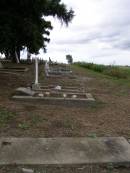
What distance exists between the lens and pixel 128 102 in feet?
25.9

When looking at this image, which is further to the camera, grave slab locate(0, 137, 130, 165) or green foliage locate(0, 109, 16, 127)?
green foliage locate(0, 109, 16, 127)

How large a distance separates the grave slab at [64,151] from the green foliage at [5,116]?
3.03 ft

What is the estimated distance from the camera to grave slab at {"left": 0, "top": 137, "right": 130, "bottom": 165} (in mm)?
3738

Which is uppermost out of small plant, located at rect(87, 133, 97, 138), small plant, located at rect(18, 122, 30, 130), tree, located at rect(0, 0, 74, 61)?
tree, located at rect(0, 0, 74, 61)

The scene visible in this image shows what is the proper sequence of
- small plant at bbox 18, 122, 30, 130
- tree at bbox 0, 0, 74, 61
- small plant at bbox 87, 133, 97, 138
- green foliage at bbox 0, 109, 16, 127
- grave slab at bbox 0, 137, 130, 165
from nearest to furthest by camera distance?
grave slab at bbox 0, 137, 130, 165
small plant at bbox 87, 133, 97, 138
small plant at bbox 18, 122, 30, 130
green foliage at bbox 0, 109, 16, 127
tree at bbox 0, 0, 74, 61

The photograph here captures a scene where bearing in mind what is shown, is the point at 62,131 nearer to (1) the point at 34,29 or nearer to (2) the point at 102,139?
(2) the point at 102,139

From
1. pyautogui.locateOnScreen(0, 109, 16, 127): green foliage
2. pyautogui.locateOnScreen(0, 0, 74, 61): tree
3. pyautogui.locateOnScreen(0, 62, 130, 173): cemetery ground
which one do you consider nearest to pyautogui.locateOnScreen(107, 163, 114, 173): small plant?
pyautogui.locateOnScreen(0, 62, 130, 173): cemetery ground

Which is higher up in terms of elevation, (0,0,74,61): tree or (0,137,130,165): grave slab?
(0,0,74,61): tree

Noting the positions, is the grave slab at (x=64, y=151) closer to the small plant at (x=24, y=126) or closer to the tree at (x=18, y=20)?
the small plant at (x=24, y=126)

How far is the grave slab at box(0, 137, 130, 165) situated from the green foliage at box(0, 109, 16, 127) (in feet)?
3.03

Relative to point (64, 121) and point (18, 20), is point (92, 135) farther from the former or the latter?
point (18, 20)

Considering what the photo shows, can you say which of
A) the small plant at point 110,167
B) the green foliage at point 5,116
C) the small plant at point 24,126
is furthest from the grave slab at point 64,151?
the green foliage at point 5,116

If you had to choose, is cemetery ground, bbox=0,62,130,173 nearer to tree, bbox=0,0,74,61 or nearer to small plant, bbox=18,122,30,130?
small plant, bbox=18,122,30,130

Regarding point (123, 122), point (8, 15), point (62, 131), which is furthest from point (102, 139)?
point (8, 15)
